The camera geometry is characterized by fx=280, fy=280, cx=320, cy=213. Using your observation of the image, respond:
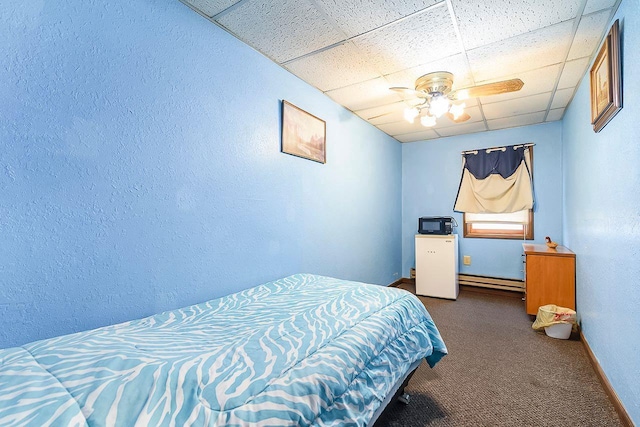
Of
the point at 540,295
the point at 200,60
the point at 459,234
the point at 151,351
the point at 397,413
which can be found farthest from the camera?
the point at 459,234

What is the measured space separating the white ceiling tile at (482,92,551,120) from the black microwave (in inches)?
57.2

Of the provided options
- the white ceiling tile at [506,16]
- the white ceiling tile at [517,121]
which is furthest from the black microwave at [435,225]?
the white ceiling tile at [506,16]

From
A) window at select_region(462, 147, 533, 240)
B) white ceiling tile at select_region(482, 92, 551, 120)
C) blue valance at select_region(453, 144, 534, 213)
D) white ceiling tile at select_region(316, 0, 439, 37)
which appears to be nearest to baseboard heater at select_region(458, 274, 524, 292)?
window at select_region(462, 147, 533, 240)

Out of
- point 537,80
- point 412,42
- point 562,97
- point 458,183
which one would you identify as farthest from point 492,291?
point 412,42

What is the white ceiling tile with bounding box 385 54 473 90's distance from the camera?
223 cm

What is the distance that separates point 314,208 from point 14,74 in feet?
6.74

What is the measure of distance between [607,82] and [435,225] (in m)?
2.55

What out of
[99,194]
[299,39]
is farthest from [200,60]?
[99,194]

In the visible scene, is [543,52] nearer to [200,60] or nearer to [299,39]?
[299,39]

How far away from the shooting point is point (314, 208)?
2729mm

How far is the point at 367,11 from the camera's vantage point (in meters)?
1.71

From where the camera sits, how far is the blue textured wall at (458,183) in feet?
12.3

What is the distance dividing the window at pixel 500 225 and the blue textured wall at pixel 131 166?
3.06 meters

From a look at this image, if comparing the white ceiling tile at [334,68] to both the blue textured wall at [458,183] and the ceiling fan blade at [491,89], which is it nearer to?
the ceiling fan blade at [491,89]
